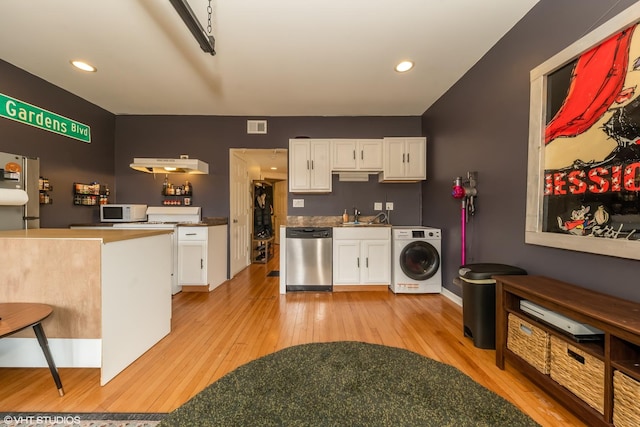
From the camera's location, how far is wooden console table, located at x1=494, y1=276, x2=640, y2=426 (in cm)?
108

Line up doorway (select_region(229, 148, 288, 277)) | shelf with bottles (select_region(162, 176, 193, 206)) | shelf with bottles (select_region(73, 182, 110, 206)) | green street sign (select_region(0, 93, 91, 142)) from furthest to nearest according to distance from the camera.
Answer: doorway (select_region(229, 148, 288, 277))
shelf with bottles (select_region(162, 176, 193, 206))
shelf with bottles (select_region(73, 182, 110, 206))
green street sign (select_region(0, 93, 91, 142))

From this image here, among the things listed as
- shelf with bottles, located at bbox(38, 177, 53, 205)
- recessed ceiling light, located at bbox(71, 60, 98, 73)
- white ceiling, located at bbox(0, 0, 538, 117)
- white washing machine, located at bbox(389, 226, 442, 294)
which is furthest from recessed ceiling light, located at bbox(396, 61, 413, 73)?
shelf with bottles, located at bbox(38, 177, 53, 205)

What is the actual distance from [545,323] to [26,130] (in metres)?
4.97

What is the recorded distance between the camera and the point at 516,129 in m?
2.14

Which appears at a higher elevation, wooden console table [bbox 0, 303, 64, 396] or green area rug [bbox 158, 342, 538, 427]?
wooden console table [bbox 0, 303, 64, 396]

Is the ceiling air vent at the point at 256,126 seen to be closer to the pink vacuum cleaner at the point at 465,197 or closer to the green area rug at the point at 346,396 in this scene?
the pink vacuum cleaner at the point at 465,197

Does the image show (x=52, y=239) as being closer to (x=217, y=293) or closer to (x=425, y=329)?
(x=217, y=293)

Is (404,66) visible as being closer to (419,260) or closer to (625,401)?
(419,260)

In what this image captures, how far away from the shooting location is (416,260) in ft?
11.4

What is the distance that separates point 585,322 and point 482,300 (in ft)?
2.72

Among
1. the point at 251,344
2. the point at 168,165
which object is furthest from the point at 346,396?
the point at 168,165

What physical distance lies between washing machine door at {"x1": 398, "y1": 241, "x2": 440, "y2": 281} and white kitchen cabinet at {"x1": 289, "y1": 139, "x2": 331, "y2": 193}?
144 centimetres

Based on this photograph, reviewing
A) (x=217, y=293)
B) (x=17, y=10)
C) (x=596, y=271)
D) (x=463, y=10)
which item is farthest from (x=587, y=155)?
(x=17, y=10)

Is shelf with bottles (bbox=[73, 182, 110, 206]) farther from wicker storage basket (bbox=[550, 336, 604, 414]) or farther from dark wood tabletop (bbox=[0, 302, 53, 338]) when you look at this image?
wicker storage basket (bbox=[550, 336, 604, 414])
